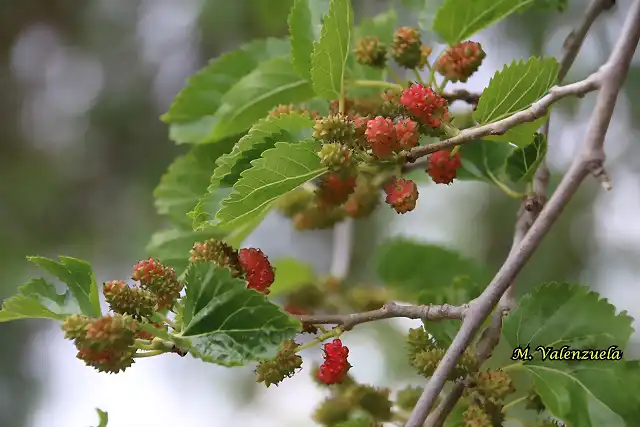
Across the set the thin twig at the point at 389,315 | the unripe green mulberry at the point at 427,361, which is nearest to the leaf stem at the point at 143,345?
the thin twig at the point at 389,315

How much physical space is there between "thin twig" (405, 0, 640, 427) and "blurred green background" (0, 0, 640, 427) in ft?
3.16

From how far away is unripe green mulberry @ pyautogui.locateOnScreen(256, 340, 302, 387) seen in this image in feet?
1.60

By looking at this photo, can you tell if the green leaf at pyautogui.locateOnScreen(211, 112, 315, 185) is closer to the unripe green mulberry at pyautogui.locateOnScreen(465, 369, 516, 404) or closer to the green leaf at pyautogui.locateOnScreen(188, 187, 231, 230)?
the green leaf at pyautogui.locateOnScreen(188, 187, 231, 230)

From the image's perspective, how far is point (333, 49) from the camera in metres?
0.52

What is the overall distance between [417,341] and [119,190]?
139cm

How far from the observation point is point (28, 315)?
1.54 ft

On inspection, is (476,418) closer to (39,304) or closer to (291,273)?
(39,304)

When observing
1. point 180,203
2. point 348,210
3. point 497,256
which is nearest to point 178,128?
point 180,203

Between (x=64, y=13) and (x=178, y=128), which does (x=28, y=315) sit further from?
(x=64, y=13)

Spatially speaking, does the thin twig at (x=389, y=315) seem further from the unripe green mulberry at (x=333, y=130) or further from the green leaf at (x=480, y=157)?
the green leaf at (x=480, y=157)

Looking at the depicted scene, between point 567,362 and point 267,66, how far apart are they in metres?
0.37

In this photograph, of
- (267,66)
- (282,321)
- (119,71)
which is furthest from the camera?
(119,71)

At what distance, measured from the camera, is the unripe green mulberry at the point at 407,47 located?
0.63 meters

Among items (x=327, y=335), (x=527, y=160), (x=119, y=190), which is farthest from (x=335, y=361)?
(x=119, y=190)
